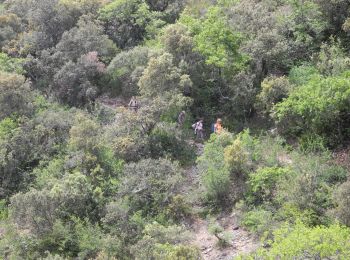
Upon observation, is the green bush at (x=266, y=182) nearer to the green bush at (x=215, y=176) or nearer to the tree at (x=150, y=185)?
the green bush at (x=215, y=176)

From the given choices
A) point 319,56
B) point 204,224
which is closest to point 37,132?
point 204,224

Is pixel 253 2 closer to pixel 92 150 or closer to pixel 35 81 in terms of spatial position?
pixel 92 150

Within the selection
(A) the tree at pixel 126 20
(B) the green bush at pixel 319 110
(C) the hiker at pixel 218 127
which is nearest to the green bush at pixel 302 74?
(B) the green bush at pixel 319 110

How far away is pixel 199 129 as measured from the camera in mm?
24938

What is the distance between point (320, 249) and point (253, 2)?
62.4ft

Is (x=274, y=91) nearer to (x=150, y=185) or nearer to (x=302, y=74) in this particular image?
(x=302, y=74)

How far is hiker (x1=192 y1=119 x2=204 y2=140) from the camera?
2491 cm

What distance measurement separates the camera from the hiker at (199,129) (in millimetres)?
24906

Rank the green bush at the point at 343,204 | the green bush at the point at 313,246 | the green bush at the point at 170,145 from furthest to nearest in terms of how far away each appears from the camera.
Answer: the green bush at the point at 170,145
the green bush at the point at 343,204
the green bush at the point at 313,246

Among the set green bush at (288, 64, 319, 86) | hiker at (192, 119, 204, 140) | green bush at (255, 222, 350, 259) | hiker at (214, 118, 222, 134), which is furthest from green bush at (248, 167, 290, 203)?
green bush at (288, 64, 319, 86)

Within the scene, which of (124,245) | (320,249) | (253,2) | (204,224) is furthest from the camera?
(253,2)

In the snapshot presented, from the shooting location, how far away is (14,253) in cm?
1916

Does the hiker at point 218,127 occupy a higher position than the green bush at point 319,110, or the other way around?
the green bush at point 319,110

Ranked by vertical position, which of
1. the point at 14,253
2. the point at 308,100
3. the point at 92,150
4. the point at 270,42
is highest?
the point at 270,42
